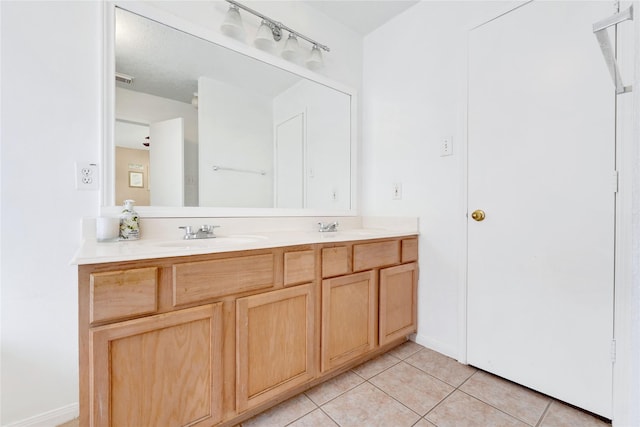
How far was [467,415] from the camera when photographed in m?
1.26

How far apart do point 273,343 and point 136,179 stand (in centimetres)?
102

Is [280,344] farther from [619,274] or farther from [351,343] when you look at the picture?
[619,274]

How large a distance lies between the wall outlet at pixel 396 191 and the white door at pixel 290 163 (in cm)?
68

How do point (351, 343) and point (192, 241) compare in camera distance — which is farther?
point (351, 343)

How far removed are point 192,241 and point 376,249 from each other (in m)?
1.02

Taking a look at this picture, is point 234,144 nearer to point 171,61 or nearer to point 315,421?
point 171,61

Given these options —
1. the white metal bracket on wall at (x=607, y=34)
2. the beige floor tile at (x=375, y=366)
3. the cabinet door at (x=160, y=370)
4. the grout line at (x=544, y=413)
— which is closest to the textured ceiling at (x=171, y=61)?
the cabinet door at (x=160, y=370)

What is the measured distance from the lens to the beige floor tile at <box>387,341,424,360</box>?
1794 millimetres

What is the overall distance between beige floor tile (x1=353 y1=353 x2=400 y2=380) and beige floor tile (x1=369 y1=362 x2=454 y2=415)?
35 millimetres

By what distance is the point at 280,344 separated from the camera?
1.25 metres

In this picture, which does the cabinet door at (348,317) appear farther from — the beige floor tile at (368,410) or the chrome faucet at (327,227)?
the chrome faucet at (327,227)

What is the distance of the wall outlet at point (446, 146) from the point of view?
173 centimetres

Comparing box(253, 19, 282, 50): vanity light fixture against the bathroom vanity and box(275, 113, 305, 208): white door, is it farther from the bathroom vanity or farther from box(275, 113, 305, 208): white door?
the bathroom vanity

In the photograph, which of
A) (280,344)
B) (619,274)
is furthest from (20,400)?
(619,274)
